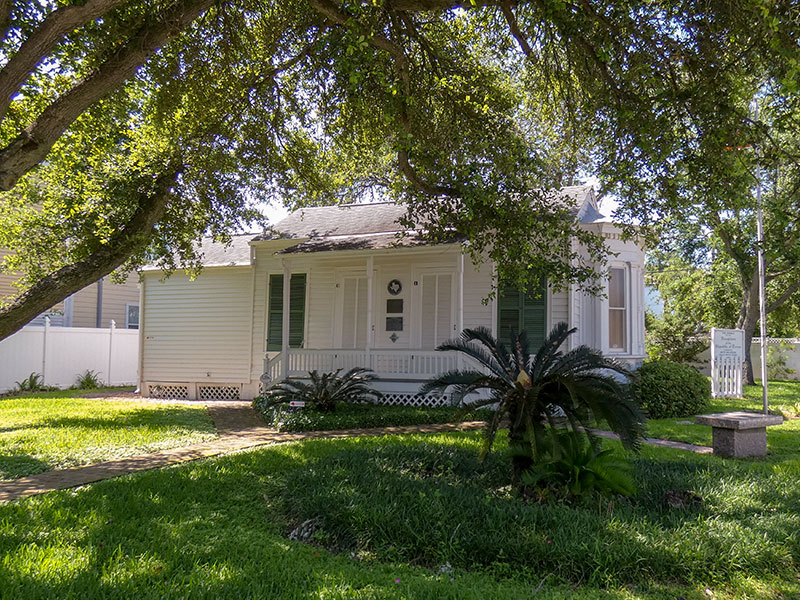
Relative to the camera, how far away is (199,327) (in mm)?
17031

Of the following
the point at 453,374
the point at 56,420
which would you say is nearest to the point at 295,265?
the point at 56,420

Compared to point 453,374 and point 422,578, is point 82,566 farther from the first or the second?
point 453,374

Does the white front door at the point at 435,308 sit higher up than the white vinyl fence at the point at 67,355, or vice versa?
the white front door at the point at 435,308

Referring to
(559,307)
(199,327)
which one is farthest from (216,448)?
(199,327)

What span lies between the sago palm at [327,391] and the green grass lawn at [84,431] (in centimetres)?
168

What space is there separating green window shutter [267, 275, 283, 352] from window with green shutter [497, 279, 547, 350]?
6056mm

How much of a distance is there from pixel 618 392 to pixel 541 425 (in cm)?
86

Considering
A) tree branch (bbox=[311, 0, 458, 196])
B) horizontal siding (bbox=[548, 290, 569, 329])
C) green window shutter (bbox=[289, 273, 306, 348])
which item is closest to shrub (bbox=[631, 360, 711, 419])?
horizontal siding (bbox=[548, 290, 569, 329])

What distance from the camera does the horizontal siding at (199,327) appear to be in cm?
1655

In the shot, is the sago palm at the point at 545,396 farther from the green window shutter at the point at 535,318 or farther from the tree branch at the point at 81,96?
the green window shutter at the point at 535,318

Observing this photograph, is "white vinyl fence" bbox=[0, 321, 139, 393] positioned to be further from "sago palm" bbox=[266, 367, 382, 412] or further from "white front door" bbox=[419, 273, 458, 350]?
"white front door" bbox=[419, 273, 458, 350]

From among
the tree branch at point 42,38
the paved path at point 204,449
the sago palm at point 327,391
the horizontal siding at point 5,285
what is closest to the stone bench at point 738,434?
the paved path at point 204,449

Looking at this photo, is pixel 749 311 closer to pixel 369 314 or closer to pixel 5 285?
pixel 369 314

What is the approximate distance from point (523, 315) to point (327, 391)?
4837 millimetres
